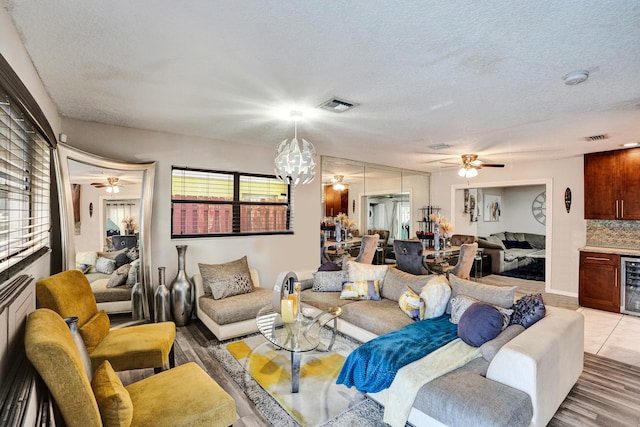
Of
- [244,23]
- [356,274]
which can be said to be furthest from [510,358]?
[244,23]

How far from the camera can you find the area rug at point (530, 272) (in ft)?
24.3

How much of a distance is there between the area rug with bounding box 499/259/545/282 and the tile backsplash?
1.98 meters

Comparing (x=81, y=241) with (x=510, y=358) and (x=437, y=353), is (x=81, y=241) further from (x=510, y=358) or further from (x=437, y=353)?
(x=510, y=358)

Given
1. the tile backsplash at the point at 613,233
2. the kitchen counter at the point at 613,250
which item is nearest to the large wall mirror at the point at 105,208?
the kitchen counter at the point at 613,250

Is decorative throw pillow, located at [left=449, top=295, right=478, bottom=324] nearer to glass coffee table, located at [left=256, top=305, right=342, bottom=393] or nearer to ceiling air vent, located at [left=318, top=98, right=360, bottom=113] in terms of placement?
glass coffee table, located at [left=256, top=305, right=342, bottom=393]

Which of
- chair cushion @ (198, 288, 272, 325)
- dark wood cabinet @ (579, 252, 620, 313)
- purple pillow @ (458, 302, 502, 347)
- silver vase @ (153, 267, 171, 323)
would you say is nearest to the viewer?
purple pillow @ (458, 302, 502, 347)

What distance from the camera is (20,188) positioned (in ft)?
6.52

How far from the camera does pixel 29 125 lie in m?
2.16

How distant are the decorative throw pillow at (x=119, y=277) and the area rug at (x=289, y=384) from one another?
1.32 m

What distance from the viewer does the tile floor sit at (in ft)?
11.1

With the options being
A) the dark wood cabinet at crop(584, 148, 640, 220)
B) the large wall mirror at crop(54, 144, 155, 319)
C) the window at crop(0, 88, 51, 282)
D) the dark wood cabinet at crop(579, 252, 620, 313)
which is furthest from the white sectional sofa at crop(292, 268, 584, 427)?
the dark wood cabinet at crop(584, 148, 640, 220)

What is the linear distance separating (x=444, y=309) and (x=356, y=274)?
119cm

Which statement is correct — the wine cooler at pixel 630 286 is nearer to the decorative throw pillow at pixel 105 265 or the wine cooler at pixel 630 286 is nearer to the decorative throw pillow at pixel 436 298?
the decorative throw pillow at pixel 436 298

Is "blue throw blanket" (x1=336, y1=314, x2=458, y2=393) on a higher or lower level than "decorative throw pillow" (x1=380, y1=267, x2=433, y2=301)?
lower
